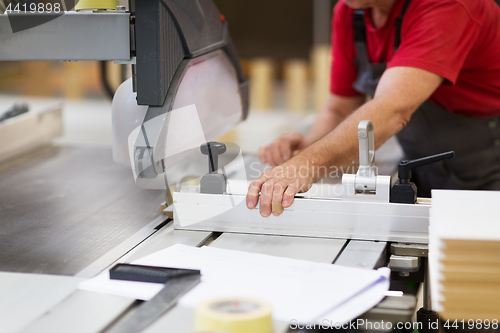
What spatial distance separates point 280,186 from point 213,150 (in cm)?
16

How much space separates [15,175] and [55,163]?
0.16 meters

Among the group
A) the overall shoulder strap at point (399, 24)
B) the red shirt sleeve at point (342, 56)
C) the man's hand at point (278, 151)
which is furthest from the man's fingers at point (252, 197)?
the red shirt sleeve at point (342, 56)

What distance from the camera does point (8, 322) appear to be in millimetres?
750

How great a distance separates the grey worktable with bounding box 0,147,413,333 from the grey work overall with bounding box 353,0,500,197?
85 cm

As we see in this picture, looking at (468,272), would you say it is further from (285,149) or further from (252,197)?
(285,149)

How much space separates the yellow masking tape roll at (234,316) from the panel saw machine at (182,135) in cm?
35

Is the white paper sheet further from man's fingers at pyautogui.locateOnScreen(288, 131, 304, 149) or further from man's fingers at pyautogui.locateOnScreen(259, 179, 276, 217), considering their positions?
man's fingers at pyautogui.locateOnScreen(288, 131, 304, 149)

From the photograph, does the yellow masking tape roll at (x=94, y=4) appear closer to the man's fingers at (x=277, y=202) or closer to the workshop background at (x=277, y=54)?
the man's fingers at (x=277, y=202)

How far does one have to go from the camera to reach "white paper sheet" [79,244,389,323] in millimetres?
741

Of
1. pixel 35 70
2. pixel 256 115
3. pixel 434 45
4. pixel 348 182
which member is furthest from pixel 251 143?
pixel 35 70

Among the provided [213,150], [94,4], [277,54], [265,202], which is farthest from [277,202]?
[277,54]

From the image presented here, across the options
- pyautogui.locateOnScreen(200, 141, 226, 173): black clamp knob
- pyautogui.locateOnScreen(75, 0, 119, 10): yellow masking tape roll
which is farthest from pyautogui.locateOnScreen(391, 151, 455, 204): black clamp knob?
pyautogui.locateOnScreen(75, 0, 119, 10): yellow masking tape roll

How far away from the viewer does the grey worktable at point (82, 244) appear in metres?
0.76

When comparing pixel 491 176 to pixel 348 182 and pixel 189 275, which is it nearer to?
pixel 348 182
